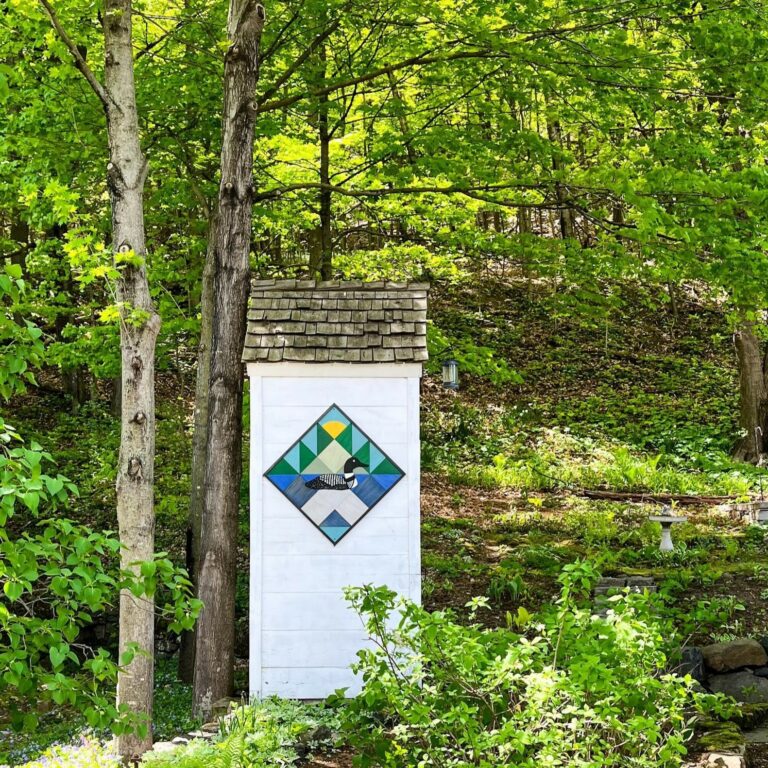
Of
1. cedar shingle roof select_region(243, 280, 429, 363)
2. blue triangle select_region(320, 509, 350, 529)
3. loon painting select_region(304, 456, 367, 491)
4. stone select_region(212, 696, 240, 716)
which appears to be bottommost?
stone select_region(212, 696, 240, 716)

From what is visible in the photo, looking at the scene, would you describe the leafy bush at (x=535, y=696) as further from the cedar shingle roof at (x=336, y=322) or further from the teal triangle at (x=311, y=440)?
the cedar shingle roof at (x=336, y=322)

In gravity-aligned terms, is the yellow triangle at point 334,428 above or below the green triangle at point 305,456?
above

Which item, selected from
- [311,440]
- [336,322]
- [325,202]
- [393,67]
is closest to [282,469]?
[311,440]

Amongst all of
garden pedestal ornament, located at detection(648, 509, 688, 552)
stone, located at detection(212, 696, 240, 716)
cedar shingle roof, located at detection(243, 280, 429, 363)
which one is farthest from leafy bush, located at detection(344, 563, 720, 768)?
garden pedestal ornament, located at detection(648, 509, 688, 552)

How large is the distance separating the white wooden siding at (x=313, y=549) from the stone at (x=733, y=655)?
7.89 feet

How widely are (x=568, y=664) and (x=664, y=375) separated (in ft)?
56.6

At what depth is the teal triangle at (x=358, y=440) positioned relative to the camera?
7.00 meters

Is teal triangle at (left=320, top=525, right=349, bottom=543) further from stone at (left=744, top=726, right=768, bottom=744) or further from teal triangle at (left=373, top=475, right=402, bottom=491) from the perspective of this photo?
stone at (left=744, top=726, right=768, bottom=744)

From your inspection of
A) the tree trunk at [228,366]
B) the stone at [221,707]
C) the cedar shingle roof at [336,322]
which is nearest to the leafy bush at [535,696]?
the stone at [221,707]

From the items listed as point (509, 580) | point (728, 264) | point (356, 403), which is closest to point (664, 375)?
point (509, 580)

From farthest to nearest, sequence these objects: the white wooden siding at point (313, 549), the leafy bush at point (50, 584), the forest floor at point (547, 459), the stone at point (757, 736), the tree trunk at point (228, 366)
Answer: the forest floor at point (547, 459) < the tree trunk at point (228, 366) < the white wooden siding at point (313, 549) < the stone at point (757, 736) < the leafy bush at point (50, 584)

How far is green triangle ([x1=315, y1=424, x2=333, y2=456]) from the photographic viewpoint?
6996 mm

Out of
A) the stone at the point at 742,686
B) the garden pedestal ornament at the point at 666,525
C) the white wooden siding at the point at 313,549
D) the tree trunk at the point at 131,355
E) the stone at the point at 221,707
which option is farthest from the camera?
the garden pedestal ornament at the point at 666,525

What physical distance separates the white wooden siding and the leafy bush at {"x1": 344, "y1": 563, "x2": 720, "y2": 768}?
1628 millimetres
